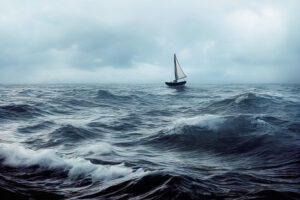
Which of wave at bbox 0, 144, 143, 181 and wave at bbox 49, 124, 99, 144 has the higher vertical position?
wave at bbox 0, 144, 143, 181

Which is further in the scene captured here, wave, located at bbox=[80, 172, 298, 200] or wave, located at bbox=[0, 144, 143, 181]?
Answer: wave, located at bbox=[0, 144, 143, 181]

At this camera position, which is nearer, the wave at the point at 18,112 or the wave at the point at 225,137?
the wave at the point at 225,137

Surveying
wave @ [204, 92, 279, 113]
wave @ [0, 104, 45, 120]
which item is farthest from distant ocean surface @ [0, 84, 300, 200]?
wave @ [204, 92, 279, 113]

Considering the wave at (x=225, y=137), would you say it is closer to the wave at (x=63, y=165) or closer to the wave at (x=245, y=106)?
the wave at (x=63, y=165)

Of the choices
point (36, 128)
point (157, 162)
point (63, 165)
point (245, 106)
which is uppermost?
point (63, 165)

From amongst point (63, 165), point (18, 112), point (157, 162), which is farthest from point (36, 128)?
point (157, 162)

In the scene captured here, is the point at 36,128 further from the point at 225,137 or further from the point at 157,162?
the point at 225,137

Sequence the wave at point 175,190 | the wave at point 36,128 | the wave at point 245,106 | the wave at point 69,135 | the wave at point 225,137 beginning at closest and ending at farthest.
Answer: the wave at point 175,190, the wave at point 225,137, the wave at point 69,135, the wave at point 36,128, the wave at point 245,106

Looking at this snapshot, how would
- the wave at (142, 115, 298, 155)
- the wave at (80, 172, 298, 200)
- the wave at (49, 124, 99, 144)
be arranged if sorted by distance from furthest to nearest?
the wave at (49, 124, 99, 144) < the wave at (142, 115, 298, 155) < the wave at (80, 172, 298, 200)

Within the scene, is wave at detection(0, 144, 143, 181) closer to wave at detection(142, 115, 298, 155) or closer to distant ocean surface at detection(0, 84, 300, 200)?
distant ocean surface at detection(0, 84, 300, 200)

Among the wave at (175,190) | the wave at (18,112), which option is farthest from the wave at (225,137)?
the wave at (18,112)

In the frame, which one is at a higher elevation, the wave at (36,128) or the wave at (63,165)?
the wave at (63,165)

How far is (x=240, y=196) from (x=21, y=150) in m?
6.33

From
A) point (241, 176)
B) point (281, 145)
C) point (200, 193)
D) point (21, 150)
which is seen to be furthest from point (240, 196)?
point (21, 150)
